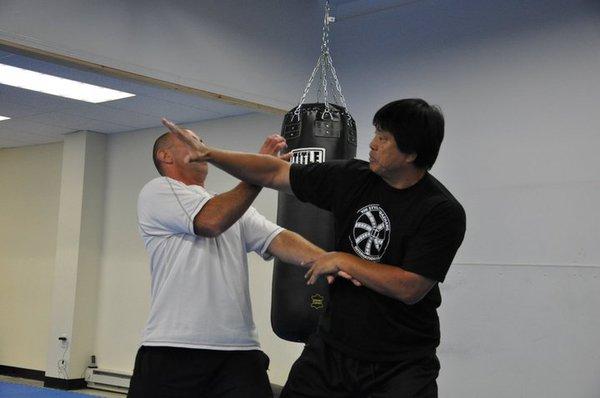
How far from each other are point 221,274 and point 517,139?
10.00ft

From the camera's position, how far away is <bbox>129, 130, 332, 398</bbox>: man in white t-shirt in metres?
2.55

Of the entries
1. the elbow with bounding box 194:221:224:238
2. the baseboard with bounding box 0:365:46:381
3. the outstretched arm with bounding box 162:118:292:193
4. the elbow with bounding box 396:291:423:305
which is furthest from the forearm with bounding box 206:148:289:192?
the baseboard with bounding box 0:365:46:381

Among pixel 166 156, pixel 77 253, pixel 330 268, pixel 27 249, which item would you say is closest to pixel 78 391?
pixel 77 253

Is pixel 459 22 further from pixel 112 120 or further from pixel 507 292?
pixel 112 120

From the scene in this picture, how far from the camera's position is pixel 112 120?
7898mm

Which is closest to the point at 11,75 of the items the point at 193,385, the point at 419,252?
the point at 193,385

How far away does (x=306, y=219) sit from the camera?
4.18 meters

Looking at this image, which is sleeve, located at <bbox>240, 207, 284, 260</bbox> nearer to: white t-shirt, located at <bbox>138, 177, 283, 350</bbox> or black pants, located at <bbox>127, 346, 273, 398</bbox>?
white t-shirt, located at <bbox>138, 177, 283, 350</bbox>

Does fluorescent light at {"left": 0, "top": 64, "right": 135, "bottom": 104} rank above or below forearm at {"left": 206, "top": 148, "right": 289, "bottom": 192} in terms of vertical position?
above

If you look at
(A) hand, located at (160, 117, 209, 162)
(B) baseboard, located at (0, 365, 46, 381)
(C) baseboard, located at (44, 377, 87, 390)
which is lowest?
(B) baseboard, located at (0, 365, 46, 381)

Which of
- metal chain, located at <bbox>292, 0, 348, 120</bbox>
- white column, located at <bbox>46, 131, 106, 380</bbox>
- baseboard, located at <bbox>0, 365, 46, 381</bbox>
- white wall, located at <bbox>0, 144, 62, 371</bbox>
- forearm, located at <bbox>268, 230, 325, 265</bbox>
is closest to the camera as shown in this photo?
forearm, located at <bbox>268, 230, 325, 265</bbox>

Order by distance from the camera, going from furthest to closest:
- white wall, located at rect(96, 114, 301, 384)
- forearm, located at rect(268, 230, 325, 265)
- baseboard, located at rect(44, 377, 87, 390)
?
baseboard, located at rect(44, 377, 87, 390) → white wall, located at rect(96, 114, 301, 384) → forearm, located at rect(268, 230, 325, 265)

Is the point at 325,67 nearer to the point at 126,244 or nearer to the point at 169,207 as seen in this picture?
the point at 169,207

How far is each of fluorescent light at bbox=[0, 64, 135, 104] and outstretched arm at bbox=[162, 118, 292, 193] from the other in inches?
164
